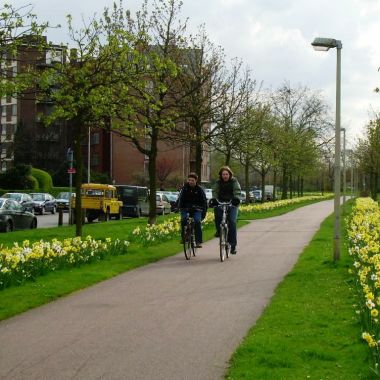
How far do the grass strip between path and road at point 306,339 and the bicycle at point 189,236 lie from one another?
372 centimetres

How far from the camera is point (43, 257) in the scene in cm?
1112

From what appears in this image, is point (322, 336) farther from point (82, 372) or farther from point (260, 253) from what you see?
point (260, 253)

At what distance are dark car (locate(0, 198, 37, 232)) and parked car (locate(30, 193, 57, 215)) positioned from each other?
781 inches

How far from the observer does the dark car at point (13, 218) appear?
960 inches

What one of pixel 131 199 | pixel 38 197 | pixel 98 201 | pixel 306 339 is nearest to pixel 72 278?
pixel 306 339

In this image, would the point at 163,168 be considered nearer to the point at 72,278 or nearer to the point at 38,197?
the point at 38,197

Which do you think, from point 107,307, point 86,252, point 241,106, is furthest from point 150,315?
point 241,106

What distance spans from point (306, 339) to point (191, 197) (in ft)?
25.6

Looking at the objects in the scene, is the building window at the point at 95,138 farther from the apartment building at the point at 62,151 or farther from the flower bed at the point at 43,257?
the flower bed at the point at 43,257

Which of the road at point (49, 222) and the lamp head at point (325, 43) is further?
the road at point (49, 222)

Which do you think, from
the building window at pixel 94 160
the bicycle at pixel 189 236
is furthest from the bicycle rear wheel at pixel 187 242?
the building window at pixel 94 160

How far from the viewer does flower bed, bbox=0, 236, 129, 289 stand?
9.93m

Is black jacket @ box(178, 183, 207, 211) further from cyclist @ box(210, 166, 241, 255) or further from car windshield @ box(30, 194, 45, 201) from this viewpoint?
car windshield @ box(30, 194, 45, 201)

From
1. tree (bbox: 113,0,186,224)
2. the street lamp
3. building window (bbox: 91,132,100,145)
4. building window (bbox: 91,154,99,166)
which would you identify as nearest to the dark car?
tree (bbox: 113,0,186,224)
